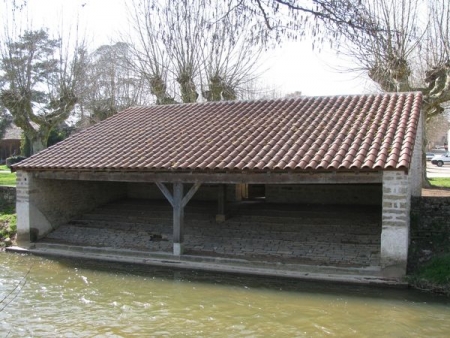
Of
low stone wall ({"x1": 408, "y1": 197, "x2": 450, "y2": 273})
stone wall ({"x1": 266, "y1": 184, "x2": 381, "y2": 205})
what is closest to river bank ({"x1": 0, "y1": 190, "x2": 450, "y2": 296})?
low stone wall ({"x1": 408, "y1": 197, "x2": 450, "y2": 273})

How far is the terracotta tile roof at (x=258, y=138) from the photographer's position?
8828 millimetres

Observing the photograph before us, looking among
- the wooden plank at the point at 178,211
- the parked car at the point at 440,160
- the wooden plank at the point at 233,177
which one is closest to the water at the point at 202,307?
the wooden plank at the point at 178,211

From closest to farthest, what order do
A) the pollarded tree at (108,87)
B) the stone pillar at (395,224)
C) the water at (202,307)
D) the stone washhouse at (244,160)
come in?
the water at (202,307) → the stone pillar at (395,224) → the stone washhouse at (244,160) → the pollarded tree at (108,87)

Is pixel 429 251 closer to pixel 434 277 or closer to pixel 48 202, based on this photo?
pixel 434 277

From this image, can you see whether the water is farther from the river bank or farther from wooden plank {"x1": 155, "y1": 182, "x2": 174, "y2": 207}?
wooden plank {"x1": 155, "y1": 182, "x2": 174, "y2": 207}

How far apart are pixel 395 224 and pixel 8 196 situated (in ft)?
41.1

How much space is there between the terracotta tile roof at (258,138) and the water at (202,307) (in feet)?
7.26

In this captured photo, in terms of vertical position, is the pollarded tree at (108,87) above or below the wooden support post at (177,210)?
above

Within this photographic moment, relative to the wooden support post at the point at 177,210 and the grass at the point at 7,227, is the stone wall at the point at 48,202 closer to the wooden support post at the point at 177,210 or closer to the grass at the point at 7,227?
the grass at the point at 7,227

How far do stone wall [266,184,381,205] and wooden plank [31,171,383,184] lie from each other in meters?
3.81

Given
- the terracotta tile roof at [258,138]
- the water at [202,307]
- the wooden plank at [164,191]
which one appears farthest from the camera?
the wooden plank at [164,191]

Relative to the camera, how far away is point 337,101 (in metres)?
11.9

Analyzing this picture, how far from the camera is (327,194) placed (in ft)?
40.8

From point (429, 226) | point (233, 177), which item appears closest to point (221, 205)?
point (233, 177)
